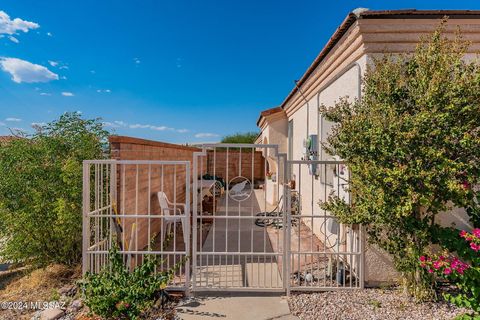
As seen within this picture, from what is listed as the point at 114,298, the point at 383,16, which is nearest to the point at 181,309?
the point at 114,298

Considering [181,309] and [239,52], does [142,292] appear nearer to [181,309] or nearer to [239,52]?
[181,309]

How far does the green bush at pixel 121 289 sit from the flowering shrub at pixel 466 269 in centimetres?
347

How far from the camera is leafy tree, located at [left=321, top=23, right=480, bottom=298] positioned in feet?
10.1

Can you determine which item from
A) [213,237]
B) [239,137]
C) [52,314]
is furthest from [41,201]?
[239,137]

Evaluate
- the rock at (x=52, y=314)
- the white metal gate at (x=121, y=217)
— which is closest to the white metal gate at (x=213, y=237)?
the white metal gate at (x=121, y=217)

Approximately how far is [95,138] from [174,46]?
28.2 feet

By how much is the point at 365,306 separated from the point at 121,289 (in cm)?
331

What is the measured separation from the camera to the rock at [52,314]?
3537 mm

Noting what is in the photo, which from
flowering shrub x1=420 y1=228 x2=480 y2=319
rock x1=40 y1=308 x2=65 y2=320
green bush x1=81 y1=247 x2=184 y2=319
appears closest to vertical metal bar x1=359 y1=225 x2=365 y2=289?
flowering shrub x1=420 y1=228 x2=480 y2=319

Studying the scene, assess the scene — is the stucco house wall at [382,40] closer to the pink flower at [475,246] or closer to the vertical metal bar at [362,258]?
the vertical metal bar at [362,258]

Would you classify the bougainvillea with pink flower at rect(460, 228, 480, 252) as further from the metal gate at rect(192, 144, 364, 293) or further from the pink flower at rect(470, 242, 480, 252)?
the metal gate at rect(192, 144, 364, 293)

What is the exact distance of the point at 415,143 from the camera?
10.4ft

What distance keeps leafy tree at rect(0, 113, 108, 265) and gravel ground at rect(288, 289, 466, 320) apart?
3969mm

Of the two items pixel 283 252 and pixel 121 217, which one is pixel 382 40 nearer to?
pixel 283 252
